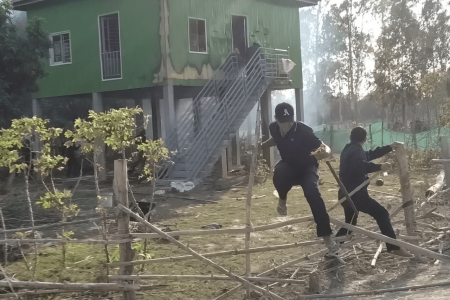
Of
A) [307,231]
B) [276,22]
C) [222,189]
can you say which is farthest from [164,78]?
[307,231]

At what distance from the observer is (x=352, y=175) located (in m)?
6.88

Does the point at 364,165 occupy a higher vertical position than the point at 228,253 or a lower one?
higher

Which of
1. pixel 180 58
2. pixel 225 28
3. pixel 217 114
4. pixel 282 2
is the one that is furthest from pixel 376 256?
pixel 282 2

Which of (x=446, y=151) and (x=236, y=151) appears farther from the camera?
(x=236, y=151)

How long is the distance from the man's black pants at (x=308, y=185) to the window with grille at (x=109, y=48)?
12.8 m

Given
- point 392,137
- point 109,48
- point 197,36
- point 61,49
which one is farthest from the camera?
point 392,137

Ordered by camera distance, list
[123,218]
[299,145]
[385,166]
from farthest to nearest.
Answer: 1. [385,166]
2. [299,145]
3. [123,218]

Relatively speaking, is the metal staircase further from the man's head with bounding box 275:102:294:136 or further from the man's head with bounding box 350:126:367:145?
the man's head with bounding box 275:102:294:136

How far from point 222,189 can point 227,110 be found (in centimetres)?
259

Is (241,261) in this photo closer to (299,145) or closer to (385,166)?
(299,145)

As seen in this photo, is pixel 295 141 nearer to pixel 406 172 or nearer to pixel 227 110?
pixel 406 172

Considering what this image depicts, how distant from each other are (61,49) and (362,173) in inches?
604

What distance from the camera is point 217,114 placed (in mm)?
17141

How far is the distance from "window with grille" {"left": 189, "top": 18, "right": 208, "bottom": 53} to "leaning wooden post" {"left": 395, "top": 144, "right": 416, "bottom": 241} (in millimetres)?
11866
